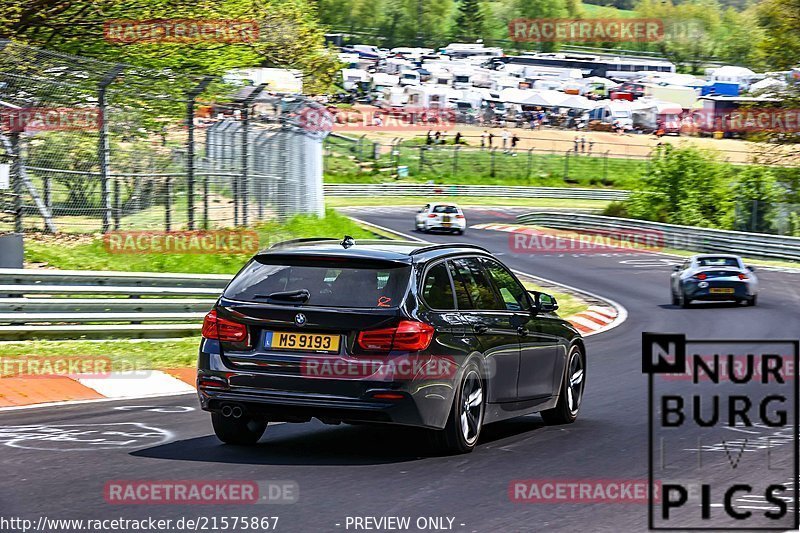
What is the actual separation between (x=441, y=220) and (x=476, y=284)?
37.9 meters

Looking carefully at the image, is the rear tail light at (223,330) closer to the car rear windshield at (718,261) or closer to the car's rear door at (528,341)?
the car's rear door at (528,341)

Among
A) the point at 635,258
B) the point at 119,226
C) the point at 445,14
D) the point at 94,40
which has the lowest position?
the point at 635,258

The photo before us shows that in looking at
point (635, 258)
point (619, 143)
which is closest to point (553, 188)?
point (619, 143)

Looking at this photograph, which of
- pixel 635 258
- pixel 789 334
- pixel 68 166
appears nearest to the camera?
pixel 68 166

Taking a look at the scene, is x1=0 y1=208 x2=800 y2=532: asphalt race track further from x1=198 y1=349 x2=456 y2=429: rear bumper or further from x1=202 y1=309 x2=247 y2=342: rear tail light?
x1=202 y1=309 x2=247 y2=342: rear tail light

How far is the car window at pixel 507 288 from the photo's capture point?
9.72m

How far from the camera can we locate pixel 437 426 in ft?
27.3

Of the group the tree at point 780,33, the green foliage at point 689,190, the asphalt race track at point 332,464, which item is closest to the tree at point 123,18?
the asphalt race track at point 332,464

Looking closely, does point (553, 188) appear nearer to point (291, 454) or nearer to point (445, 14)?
point (291, 454)

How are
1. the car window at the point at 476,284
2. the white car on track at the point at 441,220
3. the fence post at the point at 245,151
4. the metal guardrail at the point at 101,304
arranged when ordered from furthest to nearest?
the white car on track at the point at 441,220, the fence post at the point at 245,151, the metal guardrail at the point at 101,304, the car window at the point at 476,284

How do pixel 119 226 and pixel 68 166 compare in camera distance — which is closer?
pixel 68 166

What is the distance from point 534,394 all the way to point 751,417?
2.32 m

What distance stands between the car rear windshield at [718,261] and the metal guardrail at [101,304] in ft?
43.9

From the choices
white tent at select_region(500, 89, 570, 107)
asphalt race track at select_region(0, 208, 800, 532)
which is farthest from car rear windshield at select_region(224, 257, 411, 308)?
white tent at select_region(500, 89, 570, 107)
